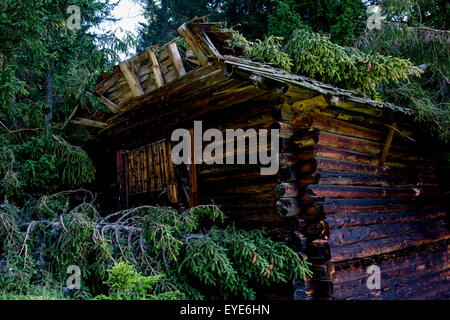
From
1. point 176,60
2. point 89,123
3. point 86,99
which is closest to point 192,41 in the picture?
point 176,60

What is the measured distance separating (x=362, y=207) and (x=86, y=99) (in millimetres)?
6164

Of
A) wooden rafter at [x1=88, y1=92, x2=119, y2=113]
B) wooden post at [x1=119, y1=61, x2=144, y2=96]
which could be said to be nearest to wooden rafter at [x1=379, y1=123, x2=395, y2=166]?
wooden post at [x1=119, y1=61, x2=144, y2=96]

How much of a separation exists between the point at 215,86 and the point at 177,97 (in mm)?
909

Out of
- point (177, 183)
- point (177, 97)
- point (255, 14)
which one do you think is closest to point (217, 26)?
point (177, 97)

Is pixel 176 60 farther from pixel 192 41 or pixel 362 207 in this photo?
pixel 362 207

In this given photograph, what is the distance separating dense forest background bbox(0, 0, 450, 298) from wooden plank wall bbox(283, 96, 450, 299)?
2.02ft

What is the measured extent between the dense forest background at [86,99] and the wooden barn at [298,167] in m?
0.57

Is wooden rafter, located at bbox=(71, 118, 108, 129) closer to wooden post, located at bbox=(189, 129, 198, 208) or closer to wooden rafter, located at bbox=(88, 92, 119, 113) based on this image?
wooden rafter, located at bbox=(88, 92, 119, 113)

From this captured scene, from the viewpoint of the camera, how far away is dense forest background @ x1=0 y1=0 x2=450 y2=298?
481 centimetres

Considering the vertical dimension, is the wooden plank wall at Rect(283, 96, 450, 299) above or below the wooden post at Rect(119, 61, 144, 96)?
below

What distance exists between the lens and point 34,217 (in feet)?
20.3

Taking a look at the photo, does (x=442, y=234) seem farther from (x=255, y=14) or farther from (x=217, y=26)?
(x=255, y=14)

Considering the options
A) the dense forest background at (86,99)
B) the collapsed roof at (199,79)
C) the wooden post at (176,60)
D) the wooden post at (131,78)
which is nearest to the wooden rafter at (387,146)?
the collapsed roof at (199,79)
